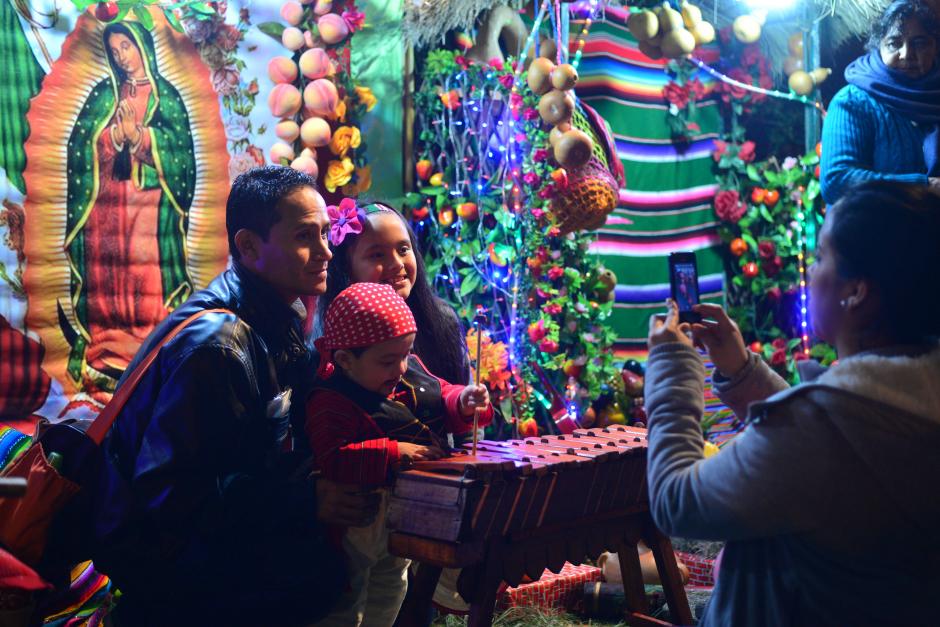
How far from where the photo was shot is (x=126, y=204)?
473cm

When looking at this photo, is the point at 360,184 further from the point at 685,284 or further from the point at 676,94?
the point at 685,284

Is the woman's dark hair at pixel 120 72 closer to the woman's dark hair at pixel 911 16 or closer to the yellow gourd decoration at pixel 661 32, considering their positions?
the yellow gourd decoration at pixel 661 32

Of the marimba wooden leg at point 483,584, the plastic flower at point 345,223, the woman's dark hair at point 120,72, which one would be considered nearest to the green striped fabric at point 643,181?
the woman's dark hair at point 120,72

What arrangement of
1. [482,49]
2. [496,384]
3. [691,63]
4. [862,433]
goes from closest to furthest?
[862,433] → [496,384] → [482,49] → [691,63]

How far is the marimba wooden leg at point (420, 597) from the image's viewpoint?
2682 mm

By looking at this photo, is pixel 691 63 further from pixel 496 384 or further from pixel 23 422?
pixel 23 422

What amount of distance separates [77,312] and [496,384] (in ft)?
7.11

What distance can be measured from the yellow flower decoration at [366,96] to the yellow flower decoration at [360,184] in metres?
0.35

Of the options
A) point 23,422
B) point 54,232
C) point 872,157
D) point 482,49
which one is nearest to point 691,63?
point 482,49

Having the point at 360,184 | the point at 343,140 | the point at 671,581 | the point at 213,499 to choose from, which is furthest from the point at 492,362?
the point at 213,499

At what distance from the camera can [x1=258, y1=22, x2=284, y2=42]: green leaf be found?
5191 millimetres

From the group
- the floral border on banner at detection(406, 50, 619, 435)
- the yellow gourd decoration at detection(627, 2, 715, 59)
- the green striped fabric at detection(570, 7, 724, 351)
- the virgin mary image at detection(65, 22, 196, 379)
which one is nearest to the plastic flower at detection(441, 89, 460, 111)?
the floral border on banner at detection(406, 50, 619, 435)

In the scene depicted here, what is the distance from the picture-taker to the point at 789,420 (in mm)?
1850

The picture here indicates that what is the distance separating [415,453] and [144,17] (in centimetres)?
313
